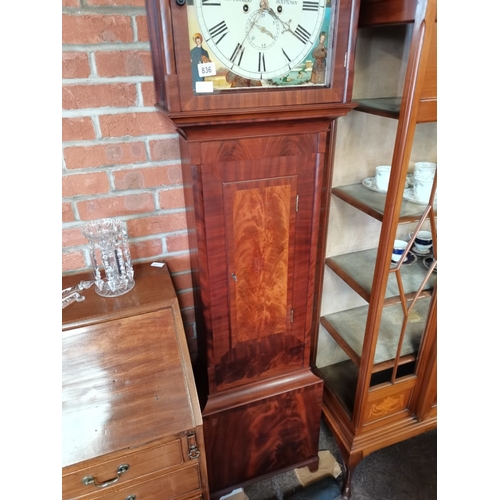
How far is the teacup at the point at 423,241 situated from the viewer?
1091mm

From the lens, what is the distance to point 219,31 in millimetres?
718

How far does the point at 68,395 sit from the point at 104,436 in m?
0.12

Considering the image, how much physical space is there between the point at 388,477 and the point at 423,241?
919mm

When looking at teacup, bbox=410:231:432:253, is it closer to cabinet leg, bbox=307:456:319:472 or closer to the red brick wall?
the red brick wall

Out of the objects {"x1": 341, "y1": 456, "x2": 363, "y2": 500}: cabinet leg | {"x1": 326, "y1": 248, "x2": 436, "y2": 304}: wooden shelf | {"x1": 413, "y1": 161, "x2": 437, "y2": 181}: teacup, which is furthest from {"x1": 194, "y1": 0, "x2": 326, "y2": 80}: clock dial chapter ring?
{"x1": 341, "y1": 456, "x2": 363, "y2": 500}: cabinet leg

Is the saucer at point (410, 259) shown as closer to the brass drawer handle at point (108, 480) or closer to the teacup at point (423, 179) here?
the teacup at point (423, 179)

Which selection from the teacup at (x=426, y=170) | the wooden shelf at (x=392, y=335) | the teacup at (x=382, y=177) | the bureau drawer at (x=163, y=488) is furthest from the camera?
the wooden shelf at (x=392, y=335)

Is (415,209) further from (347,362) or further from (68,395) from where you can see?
(68,395)

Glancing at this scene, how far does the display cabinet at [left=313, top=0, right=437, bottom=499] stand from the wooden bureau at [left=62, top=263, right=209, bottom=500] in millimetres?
593

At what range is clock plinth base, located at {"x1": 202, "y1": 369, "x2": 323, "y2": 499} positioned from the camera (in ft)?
3.74

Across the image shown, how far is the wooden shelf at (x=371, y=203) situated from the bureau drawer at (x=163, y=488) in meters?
0.80

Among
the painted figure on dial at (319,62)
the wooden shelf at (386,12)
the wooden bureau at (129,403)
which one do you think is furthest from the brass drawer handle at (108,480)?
the wooden shelf at (386,12)

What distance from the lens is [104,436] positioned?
2.57 ft
